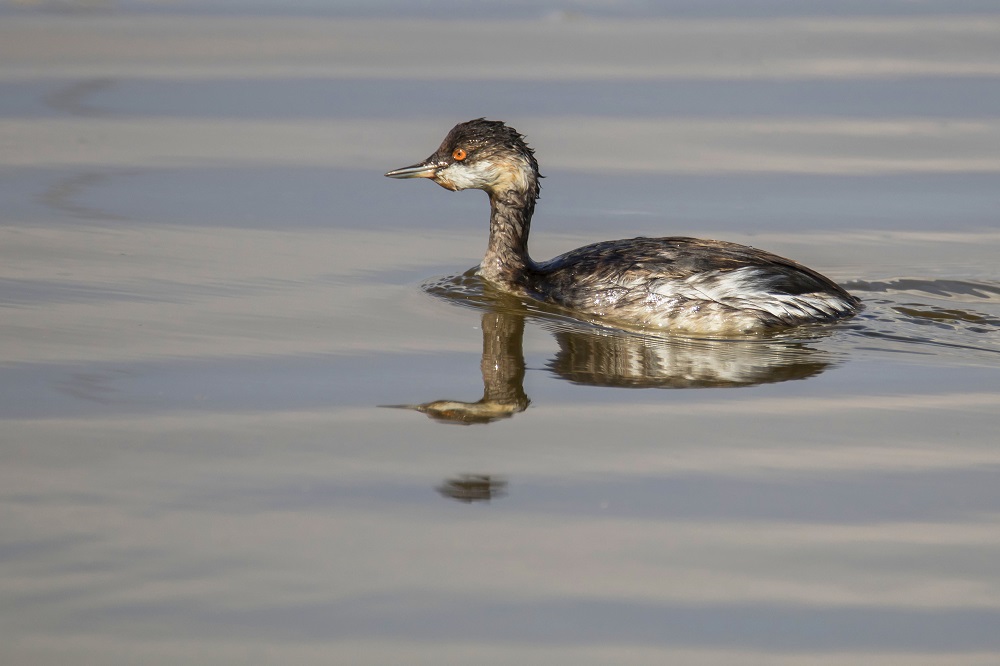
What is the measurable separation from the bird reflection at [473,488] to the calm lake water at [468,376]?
0.20 ft

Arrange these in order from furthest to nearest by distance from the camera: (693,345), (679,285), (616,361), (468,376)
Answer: (679,285)
(693,345)
(616,361)
(468,376)

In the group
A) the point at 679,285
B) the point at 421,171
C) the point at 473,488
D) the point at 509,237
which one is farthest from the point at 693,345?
the point at 473,488

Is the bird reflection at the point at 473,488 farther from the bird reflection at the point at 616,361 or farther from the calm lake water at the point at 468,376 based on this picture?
the bird reflection at the point at 616,361

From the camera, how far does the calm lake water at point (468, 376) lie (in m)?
4.63

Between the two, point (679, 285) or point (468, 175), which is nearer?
point (679, 285)

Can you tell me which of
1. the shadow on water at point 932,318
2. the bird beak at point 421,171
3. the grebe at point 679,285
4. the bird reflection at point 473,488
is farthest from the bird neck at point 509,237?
the bird reflection at point 473,488

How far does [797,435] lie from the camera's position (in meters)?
6.09

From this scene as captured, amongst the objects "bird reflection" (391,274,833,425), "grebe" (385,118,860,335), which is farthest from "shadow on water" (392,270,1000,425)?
Answer: "grebe" (385,118,860,335)

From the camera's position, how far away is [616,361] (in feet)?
23.9

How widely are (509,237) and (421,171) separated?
0.64 m

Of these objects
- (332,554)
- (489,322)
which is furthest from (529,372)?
(332,554)

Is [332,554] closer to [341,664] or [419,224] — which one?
[341,664]

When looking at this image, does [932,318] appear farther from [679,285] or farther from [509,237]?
[509,237]

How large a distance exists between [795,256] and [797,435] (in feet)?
11.3
